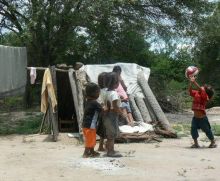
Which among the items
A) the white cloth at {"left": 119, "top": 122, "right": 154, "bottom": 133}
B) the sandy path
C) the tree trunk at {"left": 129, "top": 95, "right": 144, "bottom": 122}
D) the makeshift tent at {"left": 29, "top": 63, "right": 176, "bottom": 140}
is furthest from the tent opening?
the sandy path

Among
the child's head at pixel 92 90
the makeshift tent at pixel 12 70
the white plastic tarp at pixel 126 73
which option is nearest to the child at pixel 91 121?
the child's head at pixel 92 90

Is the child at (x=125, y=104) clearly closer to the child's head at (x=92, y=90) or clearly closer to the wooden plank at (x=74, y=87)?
the wooden plank at (x=74, y=87)

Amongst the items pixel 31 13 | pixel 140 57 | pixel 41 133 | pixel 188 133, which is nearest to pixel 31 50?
pixel 31 13

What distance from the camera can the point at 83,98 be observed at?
12555 mm

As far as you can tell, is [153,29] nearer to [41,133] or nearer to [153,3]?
[153,3]

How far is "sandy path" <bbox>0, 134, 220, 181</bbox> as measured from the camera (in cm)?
732

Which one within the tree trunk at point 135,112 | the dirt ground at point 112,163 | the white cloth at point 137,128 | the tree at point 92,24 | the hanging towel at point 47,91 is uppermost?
the tree at point 92,24

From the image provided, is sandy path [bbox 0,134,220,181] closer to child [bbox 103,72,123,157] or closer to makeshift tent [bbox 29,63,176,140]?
child [bbox 103,72,123,157]

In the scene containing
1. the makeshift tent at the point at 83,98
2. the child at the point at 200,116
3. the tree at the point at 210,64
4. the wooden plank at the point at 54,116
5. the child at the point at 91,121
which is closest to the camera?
the child at the point at 91,121

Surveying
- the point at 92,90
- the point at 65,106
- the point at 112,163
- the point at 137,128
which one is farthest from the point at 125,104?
the point at 112,163

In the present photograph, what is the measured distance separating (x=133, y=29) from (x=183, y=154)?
452 inches

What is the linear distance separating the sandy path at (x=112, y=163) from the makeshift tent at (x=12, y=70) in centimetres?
357

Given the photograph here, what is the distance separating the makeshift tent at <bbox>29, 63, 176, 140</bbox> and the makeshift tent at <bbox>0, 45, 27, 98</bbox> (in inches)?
65.3

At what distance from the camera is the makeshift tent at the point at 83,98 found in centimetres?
1253
